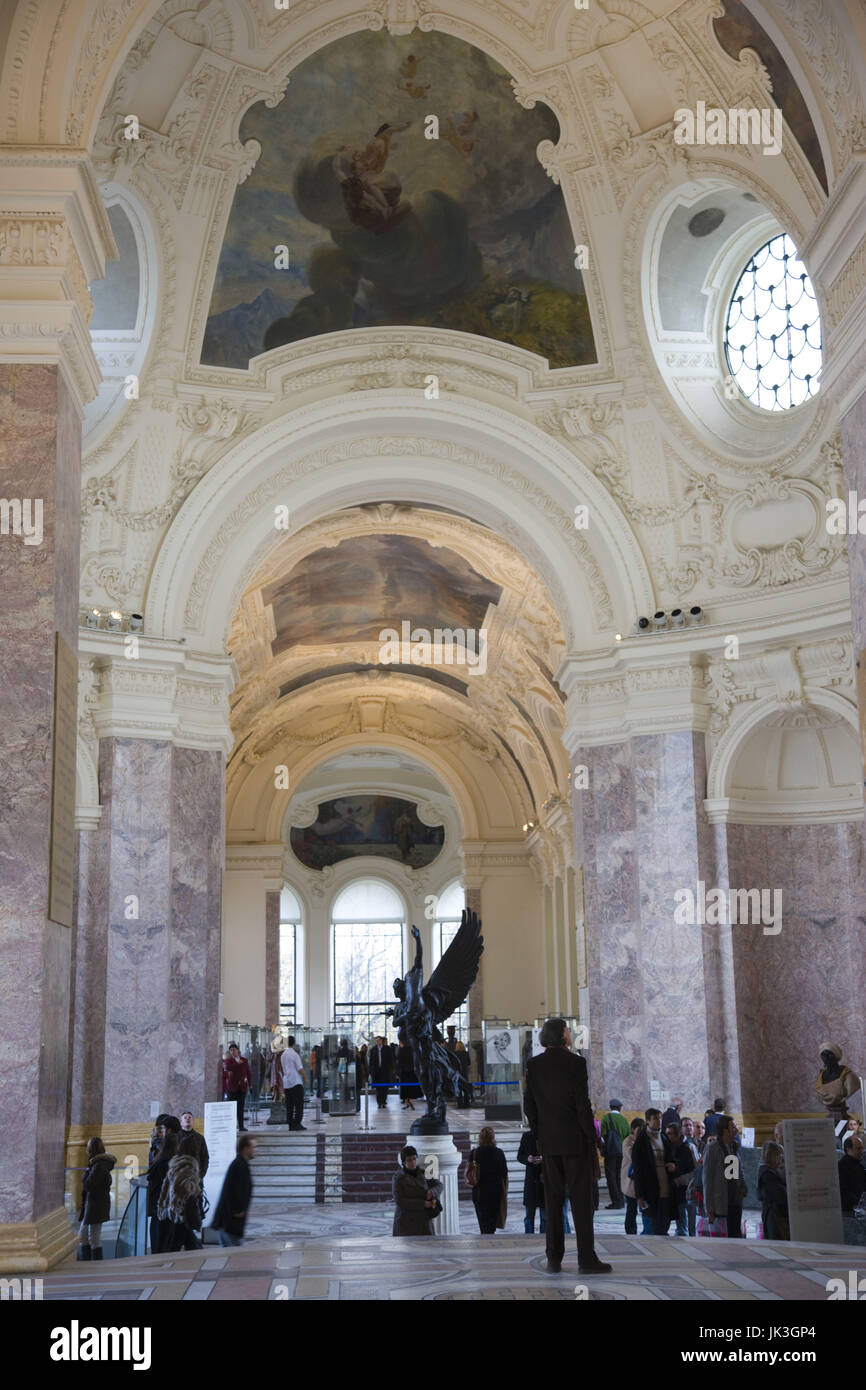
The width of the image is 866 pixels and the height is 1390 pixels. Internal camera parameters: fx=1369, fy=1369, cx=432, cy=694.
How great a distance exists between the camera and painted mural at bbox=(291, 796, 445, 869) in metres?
45.7

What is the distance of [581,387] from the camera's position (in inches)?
750

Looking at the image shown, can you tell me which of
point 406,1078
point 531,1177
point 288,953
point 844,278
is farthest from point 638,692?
point 288,953

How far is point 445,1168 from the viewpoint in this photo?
51.3 feet

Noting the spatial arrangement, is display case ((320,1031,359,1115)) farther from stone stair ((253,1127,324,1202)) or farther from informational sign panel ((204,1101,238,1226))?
informational sign panel ((204,1101,238,1226))

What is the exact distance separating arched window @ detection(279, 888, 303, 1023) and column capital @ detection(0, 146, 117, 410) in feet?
124

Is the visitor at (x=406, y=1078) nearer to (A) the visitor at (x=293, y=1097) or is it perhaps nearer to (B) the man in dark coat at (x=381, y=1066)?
(B) the man in dark coat at (x=381, y=1066)

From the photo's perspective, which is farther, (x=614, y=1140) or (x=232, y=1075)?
(x=232, y=1075)

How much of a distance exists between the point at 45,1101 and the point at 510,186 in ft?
45.0

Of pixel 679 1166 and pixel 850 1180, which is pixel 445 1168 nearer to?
pixel 679 1166

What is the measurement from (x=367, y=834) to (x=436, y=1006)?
1077 inches

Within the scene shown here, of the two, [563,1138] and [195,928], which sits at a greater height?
[195,928]

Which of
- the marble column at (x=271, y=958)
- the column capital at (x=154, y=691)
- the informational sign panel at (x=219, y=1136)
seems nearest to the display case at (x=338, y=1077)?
the marble column at (x=271, y=958)

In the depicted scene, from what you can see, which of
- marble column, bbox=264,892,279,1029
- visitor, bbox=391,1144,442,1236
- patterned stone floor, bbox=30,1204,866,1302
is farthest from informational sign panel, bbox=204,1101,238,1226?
marble column, bbox=264,892,279,1029
